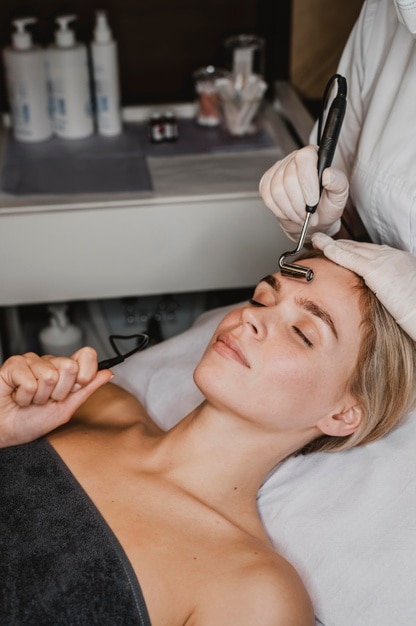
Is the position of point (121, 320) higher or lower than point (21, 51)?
lower

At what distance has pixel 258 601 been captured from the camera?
1234mm

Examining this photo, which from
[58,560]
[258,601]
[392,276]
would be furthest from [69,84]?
[258,601]

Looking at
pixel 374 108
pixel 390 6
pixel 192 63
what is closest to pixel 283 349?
pixel 374 108

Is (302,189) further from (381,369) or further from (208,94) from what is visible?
(208,94)

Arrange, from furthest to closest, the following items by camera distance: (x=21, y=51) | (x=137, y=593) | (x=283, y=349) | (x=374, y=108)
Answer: (x=21, y=51)
(x=374, y=108)
(x=283, y=349)
(x=137, y=593)

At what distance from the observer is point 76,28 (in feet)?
7.64

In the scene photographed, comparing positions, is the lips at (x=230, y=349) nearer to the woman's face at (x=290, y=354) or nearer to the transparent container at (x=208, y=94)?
the woman's face at (x=290, y=354)

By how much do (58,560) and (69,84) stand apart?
1.34 m

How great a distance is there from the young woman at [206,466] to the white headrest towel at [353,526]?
0.04 metres

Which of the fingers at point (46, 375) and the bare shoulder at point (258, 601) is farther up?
the fingers at point (46, 375)

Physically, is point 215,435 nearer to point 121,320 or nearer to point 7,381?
point 7,381

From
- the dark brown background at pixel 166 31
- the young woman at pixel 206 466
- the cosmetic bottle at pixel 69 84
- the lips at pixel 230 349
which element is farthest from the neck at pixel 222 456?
the dark brown background at pixel 166 31

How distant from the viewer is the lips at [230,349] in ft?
4.48

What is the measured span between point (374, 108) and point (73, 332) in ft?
3.94
